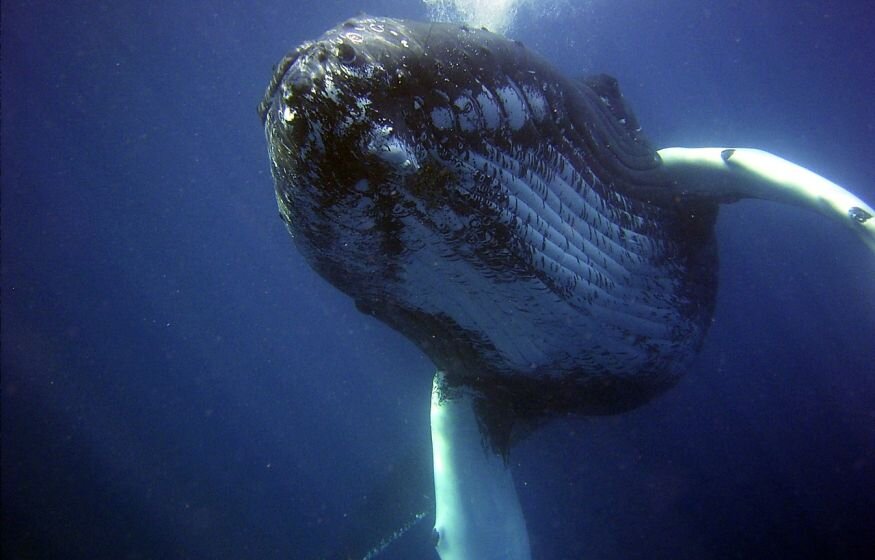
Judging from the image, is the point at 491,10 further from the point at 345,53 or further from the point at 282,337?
the point at 282,337

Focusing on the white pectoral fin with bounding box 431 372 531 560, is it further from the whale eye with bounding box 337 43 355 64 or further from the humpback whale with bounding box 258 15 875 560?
the whale eye with bounding box 337 43 355 64

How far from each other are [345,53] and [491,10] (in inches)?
681

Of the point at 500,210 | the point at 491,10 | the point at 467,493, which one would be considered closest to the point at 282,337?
the point at 491,10

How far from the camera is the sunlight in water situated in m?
14.7

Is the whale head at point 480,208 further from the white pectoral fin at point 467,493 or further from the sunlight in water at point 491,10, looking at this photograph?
the sunlight in water at point 491,10

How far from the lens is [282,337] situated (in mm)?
47875

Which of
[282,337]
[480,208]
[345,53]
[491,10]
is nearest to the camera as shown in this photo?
[345,53]

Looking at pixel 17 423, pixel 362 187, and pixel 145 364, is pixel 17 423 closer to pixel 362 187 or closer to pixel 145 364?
pixel 145 364

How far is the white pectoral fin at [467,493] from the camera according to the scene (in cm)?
536

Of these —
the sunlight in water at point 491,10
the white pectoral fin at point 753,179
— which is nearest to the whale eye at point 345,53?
the white pectoral fin at point 753,179

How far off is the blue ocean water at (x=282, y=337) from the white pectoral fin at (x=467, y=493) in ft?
4.35

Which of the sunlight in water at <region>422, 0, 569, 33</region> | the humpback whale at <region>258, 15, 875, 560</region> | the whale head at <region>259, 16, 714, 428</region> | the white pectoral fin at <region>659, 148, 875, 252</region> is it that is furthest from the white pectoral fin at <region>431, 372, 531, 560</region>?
the sunlight in water at <region>422, 0, 569, 33</region>

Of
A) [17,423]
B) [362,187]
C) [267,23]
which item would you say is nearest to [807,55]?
[362,187]

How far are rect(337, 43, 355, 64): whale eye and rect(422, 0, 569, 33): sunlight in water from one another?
13.8 meters
